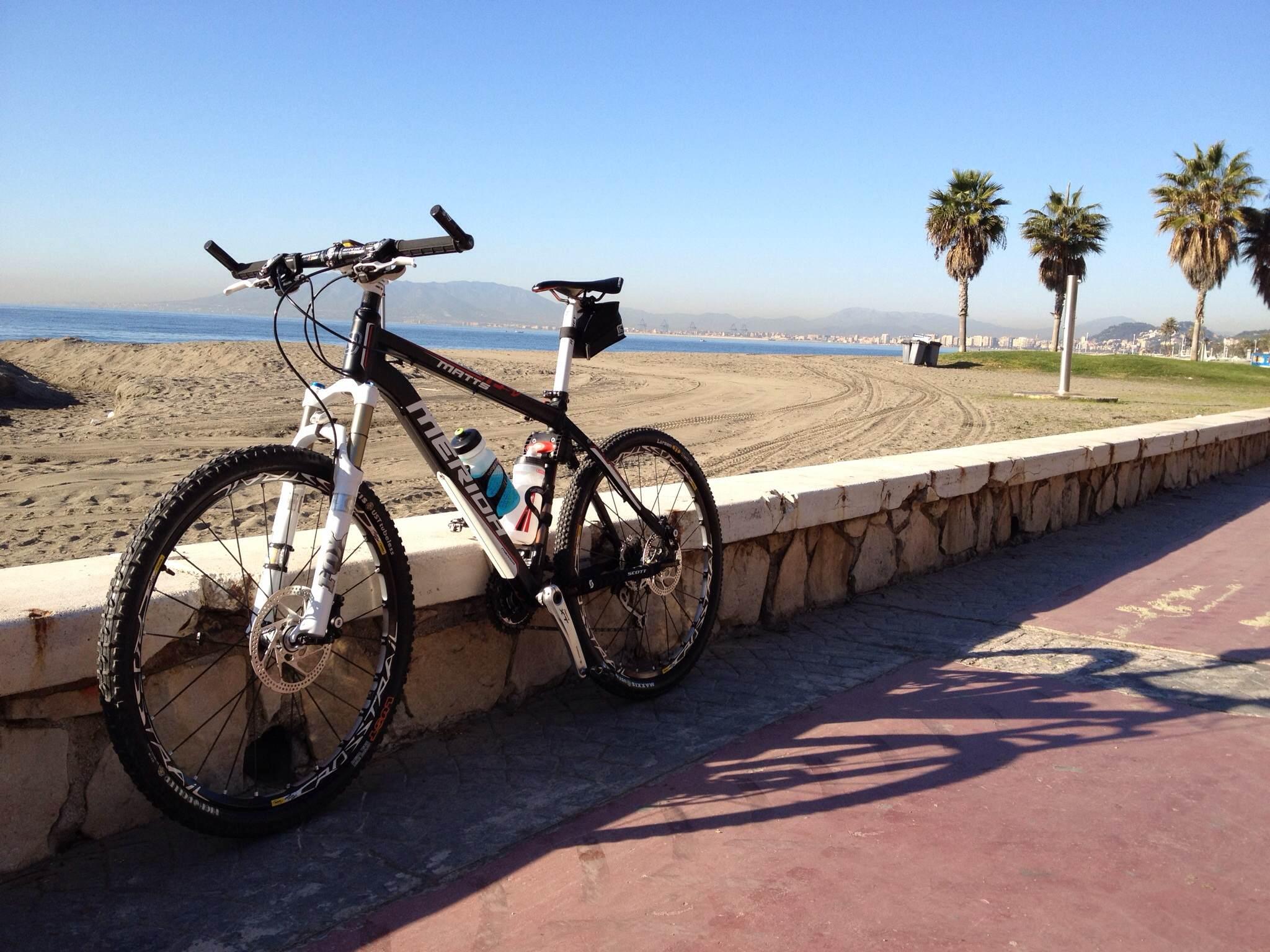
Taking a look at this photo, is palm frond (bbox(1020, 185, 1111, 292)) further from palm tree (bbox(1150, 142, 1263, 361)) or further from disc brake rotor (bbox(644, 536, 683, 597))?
disc brake rotor (bbox(644, 536, 683, 597))

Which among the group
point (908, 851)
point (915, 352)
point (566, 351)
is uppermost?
point (915, 352)

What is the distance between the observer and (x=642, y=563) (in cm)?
382

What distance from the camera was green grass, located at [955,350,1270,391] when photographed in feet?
96.1

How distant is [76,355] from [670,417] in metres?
14.5

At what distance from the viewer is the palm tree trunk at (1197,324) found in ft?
158

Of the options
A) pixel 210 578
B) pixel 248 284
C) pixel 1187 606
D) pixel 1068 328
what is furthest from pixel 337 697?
pixel 1068 328

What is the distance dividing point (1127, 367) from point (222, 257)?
108 feet

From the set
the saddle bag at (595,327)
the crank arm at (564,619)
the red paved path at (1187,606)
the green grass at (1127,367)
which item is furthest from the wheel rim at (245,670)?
the green grass at (1127,367)

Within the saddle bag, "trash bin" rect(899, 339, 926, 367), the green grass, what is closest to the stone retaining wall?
the saddle bag

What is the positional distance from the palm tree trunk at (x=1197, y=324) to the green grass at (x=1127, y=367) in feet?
37.3

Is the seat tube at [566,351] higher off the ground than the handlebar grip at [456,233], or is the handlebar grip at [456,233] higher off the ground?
the handlebar grip at [456,233]

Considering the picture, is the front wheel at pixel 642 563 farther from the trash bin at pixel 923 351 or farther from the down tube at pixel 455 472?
the trash bin at pixel 923 351

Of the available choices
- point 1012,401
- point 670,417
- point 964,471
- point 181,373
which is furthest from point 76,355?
point 964,471

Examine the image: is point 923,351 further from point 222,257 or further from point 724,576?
point 222,257
